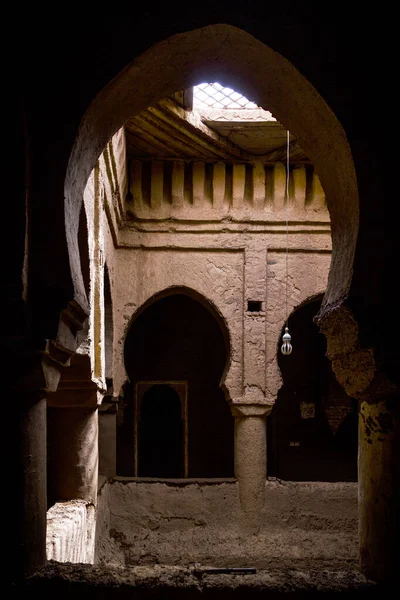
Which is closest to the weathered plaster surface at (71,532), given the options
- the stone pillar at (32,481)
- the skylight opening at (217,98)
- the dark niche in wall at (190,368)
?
the stone pillar at (32,481)

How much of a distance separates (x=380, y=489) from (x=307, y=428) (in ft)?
29.3

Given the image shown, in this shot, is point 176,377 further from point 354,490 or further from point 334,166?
point 334,166

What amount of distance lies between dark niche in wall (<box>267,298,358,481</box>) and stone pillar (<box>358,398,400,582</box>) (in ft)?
27.9

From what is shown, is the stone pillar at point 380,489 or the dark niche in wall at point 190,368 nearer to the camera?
the stone pillar at point 380,489

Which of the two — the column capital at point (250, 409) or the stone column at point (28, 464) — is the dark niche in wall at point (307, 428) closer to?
the column capital at point (250, 409)

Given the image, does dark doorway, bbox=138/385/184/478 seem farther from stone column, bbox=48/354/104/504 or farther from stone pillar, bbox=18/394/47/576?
stone pillar, bbox=18/394/47/576

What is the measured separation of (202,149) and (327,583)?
652 cm

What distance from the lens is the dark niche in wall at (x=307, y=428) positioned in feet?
35.8

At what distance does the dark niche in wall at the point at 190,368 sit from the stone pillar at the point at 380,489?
8.52 meters

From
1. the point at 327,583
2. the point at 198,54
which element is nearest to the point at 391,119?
the point at 198,54

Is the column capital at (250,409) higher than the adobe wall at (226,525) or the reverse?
higher

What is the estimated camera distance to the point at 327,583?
7.43ft

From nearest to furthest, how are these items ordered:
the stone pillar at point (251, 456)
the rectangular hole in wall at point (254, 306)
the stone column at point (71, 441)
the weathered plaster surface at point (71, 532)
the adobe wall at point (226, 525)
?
the weathered plaster surface at point (71, 532) < the stone column at point (71, 441) < the adobe wall at point (226, 525) < the stone pillar at point (251, 456) < the rectangular hole in wall at point (254, 306)

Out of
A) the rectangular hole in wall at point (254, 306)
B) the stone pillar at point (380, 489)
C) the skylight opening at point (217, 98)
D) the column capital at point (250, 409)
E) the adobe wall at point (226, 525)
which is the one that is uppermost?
the skylight opening at point (217, 98)
